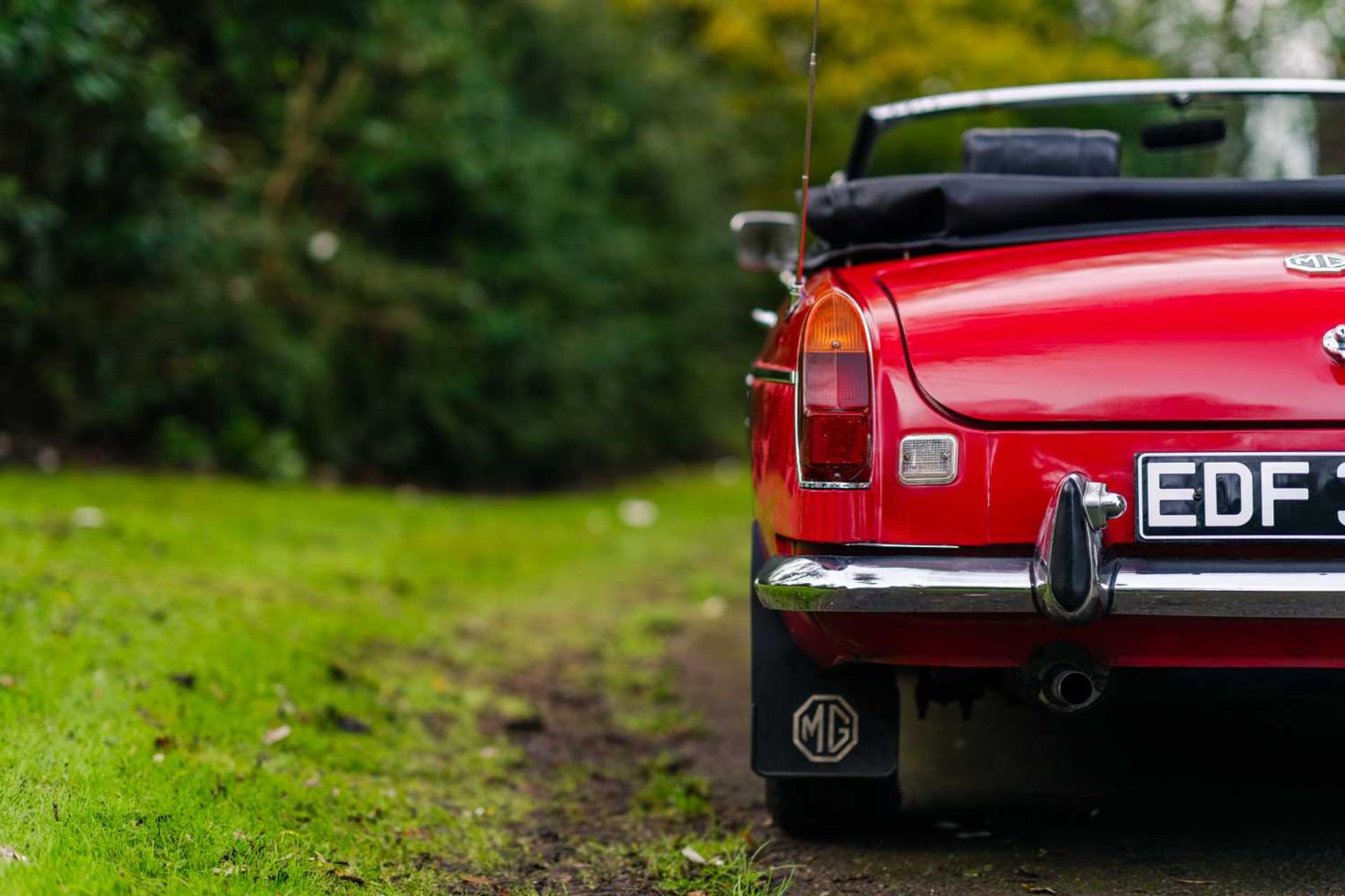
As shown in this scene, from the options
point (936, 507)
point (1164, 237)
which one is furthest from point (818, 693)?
point (1164, 237)

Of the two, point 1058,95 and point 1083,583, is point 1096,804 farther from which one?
point 1058,95

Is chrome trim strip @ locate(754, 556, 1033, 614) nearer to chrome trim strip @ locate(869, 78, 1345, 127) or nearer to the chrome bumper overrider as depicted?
the chrome bumper overrider

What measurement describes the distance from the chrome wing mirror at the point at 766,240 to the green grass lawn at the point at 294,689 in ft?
5.08

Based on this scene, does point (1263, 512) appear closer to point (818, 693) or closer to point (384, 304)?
point (818, 693)

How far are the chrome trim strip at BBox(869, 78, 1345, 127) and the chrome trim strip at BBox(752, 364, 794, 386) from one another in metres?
1.21

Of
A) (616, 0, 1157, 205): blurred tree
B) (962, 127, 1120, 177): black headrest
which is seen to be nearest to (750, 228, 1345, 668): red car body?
(962, 127, 1120, 177): black headrest

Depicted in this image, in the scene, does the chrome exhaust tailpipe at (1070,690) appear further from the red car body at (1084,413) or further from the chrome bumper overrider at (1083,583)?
the chrome bumper overrider at (1083,583)

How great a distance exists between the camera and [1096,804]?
12.0ft

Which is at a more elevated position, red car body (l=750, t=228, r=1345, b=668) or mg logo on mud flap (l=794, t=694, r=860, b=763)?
red car body (l=750, t=228, r=1345, b=668)

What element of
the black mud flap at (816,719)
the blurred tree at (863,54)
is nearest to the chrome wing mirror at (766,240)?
the black mud flap at (816,719)

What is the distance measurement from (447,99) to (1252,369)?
404 inches

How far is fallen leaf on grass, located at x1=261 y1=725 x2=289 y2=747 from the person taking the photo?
3807 mm

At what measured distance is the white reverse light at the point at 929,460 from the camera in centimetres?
273

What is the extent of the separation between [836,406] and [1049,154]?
1.83 meters
